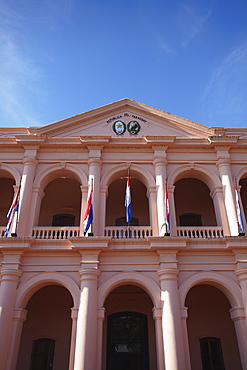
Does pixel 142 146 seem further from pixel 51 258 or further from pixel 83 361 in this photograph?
pixel 83 361

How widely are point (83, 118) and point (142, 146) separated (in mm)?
3066

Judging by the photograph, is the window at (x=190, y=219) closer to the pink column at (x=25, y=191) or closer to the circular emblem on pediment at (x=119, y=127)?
the circular emblem on pediment at (x=119, y=127)

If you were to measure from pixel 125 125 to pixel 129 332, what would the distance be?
343 inches

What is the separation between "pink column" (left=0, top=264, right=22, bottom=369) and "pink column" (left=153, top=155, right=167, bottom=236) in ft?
17.1

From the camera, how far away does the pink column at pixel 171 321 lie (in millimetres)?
9406

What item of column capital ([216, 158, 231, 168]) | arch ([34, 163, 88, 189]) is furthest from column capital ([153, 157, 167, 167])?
arch ([34, 163, 88, 189])

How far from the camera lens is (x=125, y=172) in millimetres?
13336

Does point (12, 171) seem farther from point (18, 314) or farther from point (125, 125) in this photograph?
point (18, 314)

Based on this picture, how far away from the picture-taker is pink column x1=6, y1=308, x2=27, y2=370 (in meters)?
9.60

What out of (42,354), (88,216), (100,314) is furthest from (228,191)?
(42,354)

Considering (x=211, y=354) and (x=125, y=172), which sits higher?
(x=125, y=172)

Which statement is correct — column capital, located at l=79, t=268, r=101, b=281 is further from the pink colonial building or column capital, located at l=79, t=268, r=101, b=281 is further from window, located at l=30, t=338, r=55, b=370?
window, located at l=30, t=338, r=55, b=370

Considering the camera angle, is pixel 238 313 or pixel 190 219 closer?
pixel 238 313

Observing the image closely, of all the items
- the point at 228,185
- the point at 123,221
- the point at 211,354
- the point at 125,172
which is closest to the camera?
the point at 211,354
